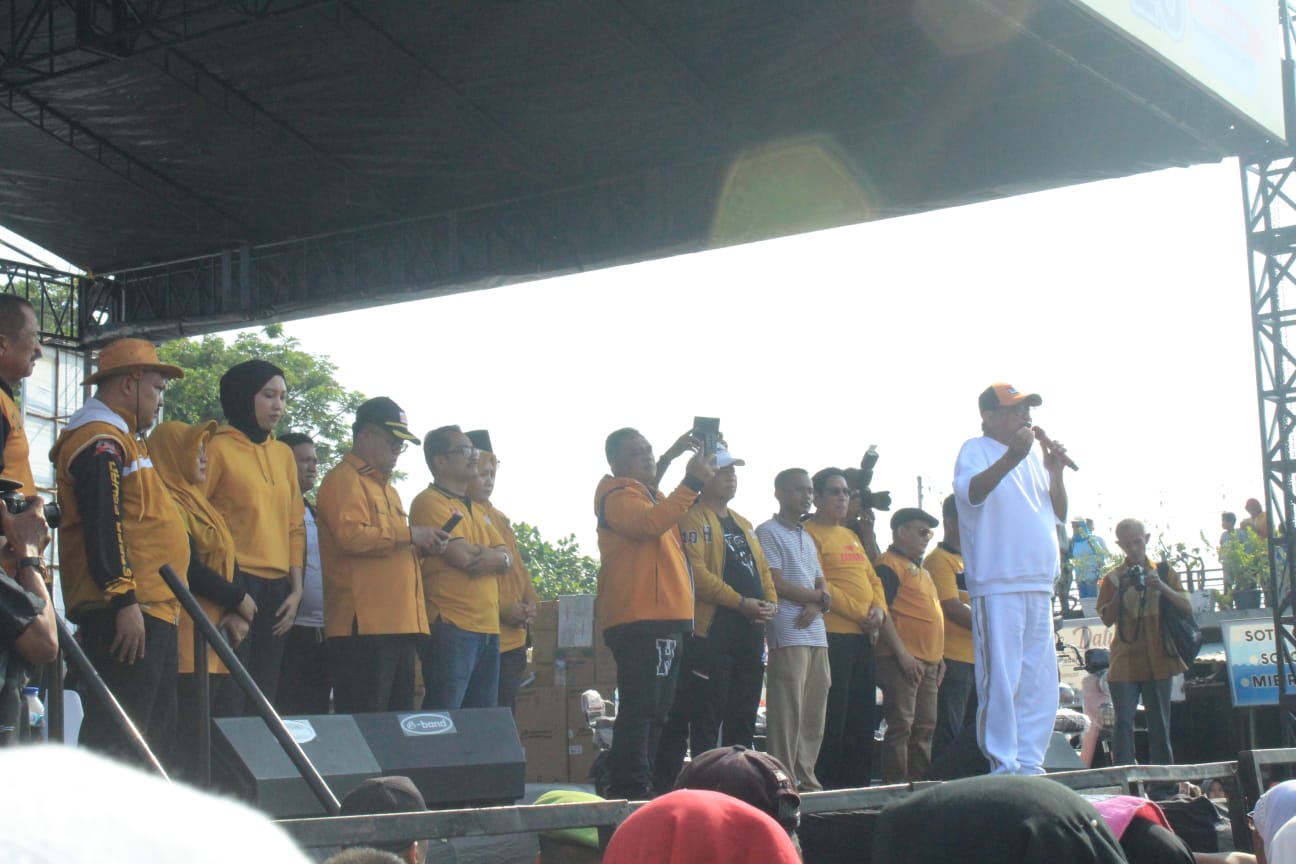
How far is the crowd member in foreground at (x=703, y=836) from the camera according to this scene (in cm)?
161

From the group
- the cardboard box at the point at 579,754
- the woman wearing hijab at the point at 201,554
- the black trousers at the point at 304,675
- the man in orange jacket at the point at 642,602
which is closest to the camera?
the woman wearing hijab at the point at 201,554

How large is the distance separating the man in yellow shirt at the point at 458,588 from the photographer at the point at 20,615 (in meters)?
2.54

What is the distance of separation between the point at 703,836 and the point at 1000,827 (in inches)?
A: 13.4

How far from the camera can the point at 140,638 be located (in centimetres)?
414

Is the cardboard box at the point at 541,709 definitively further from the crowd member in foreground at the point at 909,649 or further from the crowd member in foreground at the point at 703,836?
the crowd member in foreground at the point at 703,836

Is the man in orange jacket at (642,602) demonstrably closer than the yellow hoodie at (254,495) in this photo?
No

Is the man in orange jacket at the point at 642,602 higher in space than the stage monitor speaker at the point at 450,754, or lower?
higher

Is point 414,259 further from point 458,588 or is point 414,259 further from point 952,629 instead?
point 458,588

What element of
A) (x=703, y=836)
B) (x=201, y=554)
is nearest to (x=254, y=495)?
(x=201, y=554)

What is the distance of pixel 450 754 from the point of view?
4797 mm

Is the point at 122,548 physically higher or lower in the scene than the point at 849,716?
higher

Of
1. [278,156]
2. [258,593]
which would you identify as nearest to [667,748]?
[258,593]

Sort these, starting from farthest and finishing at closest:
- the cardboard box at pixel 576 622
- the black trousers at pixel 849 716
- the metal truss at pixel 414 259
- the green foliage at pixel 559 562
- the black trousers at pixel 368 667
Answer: the green foliage at pixel 559 562 → the metal truss at pixel 414 259 → the cardboard box at pixel 576 622 → the black trousers at pixel 849 716 → the black trousers at pixel 368 667

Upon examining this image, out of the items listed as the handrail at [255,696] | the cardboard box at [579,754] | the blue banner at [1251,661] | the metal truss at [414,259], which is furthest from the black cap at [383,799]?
the blue banner at [1251,661]
